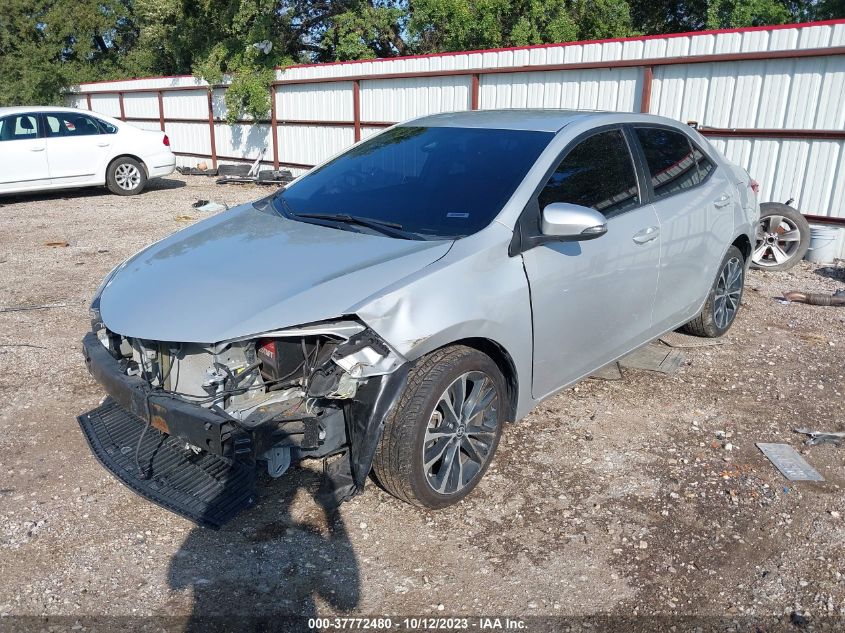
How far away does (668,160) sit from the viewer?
4.64 metres

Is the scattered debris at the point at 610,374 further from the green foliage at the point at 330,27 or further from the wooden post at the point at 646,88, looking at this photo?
the green foliage at the point at 330,27

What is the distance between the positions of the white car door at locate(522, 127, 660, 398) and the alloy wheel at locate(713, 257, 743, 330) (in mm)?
1337

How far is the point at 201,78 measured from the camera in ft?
59.3

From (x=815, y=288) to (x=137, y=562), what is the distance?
7128 millimetres

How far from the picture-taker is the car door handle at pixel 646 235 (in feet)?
13.3

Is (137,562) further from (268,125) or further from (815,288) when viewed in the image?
(268,125)

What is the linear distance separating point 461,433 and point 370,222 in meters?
1.17

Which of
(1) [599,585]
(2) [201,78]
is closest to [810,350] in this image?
(1) [599,585]

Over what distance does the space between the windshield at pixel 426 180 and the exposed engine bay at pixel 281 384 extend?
786 millimetres

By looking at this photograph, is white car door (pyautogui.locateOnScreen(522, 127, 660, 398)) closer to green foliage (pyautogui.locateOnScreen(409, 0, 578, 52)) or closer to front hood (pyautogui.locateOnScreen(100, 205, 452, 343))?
front hood (pyautogui.locateOnScreen(100, 205, 452, 343))

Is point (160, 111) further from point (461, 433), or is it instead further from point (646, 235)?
point (461, 433)

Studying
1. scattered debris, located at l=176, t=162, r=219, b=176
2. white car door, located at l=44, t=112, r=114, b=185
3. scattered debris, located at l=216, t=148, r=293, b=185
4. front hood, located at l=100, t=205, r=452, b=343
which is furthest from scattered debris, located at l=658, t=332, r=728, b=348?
scattered debris, located at l=176, t=162, r=219, b=176

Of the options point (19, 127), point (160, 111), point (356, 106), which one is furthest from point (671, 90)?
point (160, 111)

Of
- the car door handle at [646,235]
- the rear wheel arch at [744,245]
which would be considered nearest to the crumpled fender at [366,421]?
the car door handle at [646,235]
